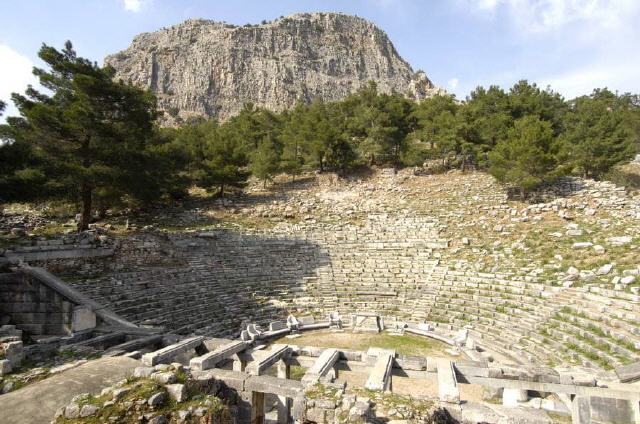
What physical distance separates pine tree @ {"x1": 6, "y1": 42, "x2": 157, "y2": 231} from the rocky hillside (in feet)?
226

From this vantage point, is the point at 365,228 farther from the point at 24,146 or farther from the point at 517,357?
the point at 24,146

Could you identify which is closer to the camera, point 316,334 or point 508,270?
point 316,334

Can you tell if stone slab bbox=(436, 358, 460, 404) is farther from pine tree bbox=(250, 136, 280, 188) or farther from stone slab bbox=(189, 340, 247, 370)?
pine tree bbox=(250, 136, 280, 188)

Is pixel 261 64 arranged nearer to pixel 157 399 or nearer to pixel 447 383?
pixel 447 383

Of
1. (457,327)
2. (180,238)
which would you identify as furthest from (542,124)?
(180,238)

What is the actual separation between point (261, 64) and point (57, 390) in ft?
321

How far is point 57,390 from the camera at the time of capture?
668 centimetres

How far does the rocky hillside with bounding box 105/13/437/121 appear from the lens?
8975 cm

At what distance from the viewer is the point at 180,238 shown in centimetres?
2000

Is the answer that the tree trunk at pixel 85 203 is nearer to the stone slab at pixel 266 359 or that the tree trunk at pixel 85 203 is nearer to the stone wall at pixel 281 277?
the stone wall at pixel 281 277

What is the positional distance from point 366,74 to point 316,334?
100667mm

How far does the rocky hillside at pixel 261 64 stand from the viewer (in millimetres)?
89750

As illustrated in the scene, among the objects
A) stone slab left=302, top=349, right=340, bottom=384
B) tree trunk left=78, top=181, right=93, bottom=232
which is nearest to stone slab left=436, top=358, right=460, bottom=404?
stone slab left=302, top=349, right=340, bottom=384

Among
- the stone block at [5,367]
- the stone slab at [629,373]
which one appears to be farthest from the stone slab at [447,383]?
the stone block at [5,367]
